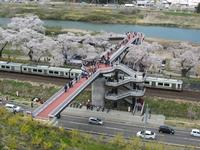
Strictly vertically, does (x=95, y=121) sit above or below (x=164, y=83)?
below

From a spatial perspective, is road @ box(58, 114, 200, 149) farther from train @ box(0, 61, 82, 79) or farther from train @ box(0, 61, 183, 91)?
train @ box(0, 61, 82, 79)

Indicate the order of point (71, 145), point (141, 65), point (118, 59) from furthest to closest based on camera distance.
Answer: point (141, 65)
point (118, 59)
point (71, 145)

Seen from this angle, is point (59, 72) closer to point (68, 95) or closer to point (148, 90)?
point (148, 90)

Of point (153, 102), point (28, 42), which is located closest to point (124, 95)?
point (153, 102)

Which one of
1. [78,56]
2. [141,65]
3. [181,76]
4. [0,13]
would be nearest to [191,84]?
[181,76]

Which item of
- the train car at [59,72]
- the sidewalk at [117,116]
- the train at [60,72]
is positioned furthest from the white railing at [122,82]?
the train car at [59,72]

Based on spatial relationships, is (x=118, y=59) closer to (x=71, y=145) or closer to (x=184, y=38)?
(x=71, y=145)

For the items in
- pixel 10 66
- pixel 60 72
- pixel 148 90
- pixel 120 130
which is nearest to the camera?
pixel 120 130

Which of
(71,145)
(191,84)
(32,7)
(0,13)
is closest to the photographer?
(71,145)

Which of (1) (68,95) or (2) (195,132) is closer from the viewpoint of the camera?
(2) (195,132)
